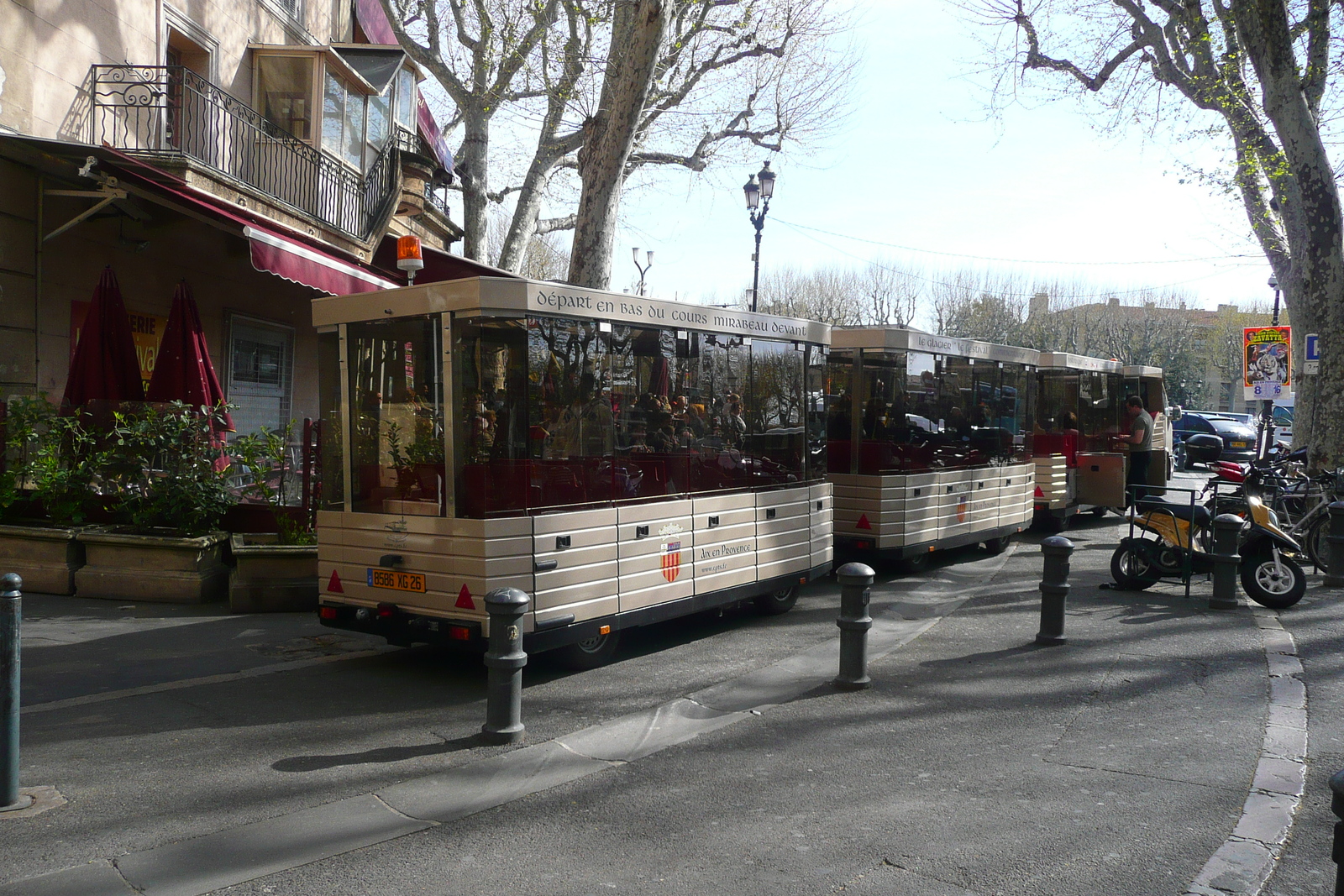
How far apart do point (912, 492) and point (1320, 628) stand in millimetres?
3999

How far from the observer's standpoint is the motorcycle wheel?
37.0ft

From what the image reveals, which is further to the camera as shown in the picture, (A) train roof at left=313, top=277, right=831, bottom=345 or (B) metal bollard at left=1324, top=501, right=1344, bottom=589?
(B) metal bollard at left=1324, top=501, right=1344, bottom=589

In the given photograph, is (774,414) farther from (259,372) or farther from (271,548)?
(259,372)

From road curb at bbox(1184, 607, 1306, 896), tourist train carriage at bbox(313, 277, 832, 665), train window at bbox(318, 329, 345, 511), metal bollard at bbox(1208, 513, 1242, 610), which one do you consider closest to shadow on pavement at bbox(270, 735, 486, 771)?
tourist train carriage at bbox(313, 277, 832, 665)

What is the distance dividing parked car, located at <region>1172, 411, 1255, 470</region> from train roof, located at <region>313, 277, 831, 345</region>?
28339 mm

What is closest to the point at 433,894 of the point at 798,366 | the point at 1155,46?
the point at 798,366

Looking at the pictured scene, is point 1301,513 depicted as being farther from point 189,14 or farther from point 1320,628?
point 189,14

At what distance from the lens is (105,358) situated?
10.1 m

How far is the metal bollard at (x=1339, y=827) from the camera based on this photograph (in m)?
2.41

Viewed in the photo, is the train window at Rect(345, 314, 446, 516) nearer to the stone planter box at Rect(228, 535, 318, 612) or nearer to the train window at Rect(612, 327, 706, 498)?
the train window at Rect(612, 327, 706, 498)

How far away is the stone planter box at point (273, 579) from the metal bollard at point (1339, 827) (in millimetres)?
8049

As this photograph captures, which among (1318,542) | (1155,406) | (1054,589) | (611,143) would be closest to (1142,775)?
(1054,589)

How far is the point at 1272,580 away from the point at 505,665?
308 inches

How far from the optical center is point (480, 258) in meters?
21.9
